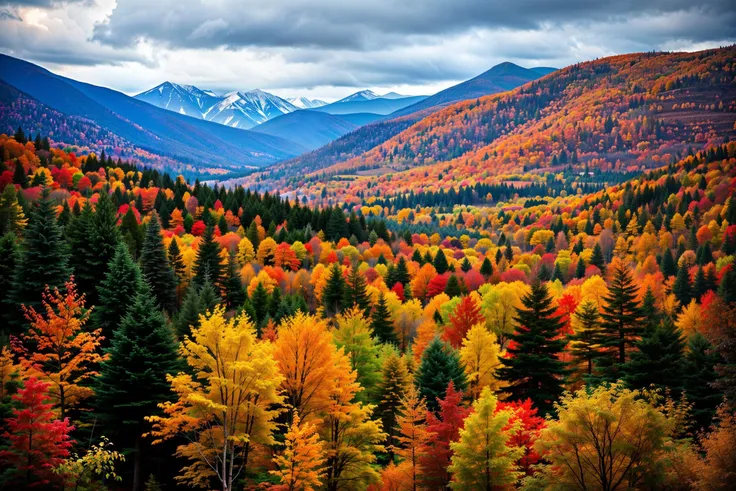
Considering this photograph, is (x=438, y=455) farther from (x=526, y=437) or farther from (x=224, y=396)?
(x=224, y=396)

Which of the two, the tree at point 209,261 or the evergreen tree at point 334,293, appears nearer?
the tree at point 209,261

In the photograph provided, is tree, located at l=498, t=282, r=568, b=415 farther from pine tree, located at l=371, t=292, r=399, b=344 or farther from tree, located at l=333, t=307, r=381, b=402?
pine tree, located at l=371, t=292, r=399, b=344

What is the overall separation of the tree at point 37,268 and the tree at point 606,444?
3710 centimetres

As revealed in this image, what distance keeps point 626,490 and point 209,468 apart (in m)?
19.5

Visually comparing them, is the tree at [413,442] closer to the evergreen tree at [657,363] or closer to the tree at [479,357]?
the tree at [479,357]

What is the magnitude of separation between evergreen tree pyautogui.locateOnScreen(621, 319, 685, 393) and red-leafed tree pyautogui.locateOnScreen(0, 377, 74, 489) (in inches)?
1304

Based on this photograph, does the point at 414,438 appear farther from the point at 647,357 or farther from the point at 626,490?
the point at 647,357

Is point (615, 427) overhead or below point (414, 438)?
overhead

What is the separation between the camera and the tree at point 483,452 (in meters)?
Answer: 29.7

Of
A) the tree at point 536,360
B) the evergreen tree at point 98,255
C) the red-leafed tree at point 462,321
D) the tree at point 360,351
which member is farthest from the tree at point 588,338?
the evergreen tree at point 98,255

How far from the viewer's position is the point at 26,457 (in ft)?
93.6

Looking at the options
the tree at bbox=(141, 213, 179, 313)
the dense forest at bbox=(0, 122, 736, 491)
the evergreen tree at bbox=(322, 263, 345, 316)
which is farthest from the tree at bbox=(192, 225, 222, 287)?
the tree at bbox=(141, 213, 179, 313)

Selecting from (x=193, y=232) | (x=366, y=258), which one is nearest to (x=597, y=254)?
(x=366, y=258)

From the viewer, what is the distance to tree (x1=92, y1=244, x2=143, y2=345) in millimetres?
45625
